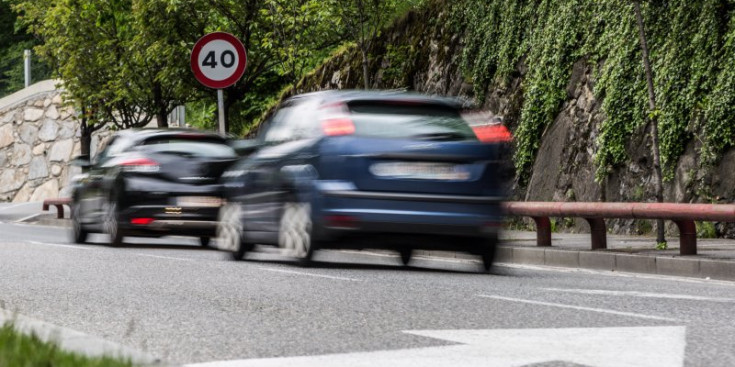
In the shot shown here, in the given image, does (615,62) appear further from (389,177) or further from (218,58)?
(389,177)

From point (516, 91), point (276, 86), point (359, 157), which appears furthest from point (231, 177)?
point (276, 86)

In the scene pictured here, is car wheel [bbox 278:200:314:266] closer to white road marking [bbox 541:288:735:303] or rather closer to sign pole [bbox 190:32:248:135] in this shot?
white road marking [bbox 541:288:735:303]

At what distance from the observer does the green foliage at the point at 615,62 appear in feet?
54.9

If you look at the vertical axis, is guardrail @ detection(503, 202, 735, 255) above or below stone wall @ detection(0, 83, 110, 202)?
below

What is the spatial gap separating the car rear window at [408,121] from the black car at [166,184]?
17.6 ft

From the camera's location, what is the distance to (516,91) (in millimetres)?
22156

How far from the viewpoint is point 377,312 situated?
8102 mm

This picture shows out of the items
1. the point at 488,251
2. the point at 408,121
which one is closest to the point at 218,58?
the point at 408,121

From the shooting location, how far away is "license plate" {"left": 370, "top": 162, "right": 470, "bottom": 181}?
11.5 m

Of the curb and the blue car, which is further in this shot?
the blue car

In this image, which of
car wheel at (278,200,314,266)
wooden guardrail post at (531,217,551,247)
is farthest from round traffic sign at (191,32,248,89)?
car wheel at (278,200,314,266)

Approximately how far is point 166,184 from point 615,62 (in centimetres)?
674

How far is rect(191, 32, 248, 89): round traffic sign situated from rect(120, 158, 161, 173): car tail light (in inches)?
91.1

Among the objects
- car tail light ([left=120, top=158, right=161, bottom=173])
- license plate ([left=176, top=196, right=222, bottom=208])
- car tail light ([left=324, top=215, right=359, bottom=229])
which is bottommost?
car tail light ([left=324, top=215, right=359, bottom=229])
